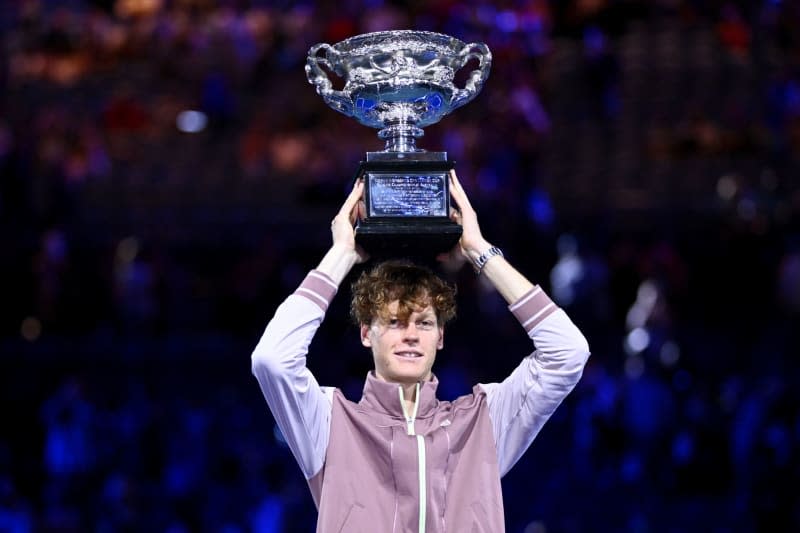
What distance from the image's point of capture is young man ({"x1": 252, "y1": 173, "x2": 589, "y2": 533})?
10.5ft

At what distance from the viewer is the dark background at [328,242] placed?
797cm

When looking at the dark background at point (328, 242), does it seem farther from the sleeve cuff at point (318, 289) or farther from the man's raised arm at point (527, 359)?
the sleeve cuff at point (318, 289)

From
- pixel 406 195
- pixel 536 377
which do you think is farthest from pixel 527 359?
pixel 406 195

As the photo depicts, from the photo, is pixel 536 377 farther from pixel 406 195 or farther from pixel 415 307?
pixel 406 195

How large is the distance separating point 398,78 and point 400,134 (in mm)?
157

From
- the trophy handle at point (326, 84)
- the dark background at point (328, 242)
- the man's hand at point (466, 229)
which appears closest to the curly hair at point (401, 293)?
the man's hand at point (466, 229)

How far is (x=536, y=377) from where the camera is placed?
337cm

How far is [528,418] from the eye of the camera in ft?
11.1

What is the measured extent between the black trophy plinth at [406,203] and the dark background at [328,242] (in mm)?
4252

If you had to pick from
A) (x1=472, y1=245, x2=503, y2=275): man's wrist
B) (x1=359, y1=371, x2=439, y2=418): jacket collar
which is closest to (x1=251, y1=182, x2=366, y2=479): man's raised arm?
(x1=359, y1=371, x2=439, y2=418): jacket collar

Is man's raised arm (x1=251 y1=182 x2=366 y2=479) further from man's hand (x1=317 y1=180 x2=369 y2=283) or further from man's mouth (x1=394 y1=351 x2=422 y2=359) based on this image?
man's mouth (x1=394 y1=351 x2=422 y2=359)

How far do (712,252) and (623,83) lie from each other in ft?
9.78

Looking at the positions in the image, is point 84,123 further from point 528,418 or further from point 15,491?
point 528,418

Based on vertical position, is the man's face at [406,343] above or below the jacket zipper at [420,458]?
above
